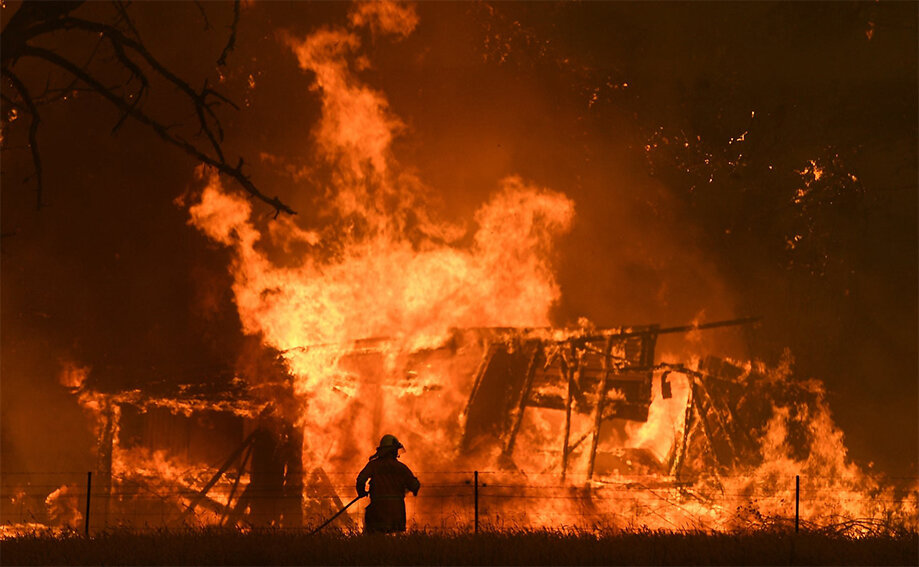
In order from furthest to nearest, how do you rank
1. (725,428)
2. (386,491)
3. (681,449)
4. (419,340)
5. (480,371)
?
(419,340) < (480,371) < (725,428) < (681,449) < (386,491)

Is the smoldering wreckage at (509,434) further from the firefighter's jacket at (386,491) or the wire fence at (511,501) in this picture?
the firefighter's jacket at (386,491)

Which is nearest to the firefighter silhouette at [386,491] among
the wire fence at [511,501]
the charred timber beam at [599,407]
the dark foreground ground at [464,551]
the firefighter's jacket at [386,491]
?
the firefighter's jacket at [386,491]

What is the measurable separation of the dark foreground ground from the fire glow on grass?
5922mm

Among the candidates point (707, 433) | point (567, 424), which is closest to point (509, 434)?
point (567, 424)

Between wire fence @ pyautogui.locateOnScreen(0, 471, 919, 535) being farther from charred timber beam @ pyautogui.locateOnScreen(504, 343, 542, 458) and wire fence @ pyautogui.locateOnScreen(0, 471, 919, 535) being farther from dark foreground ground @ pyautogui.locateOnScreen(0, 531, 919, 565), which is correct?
dark foreground ground @ pyautogui.locateOnScreen(0, 531, 919, 565)

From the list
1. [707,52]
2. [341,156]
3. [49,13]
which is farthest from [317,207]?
[49,13]

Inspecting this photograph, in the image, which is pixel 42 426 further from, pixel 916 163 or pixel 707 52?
pixel 916 163

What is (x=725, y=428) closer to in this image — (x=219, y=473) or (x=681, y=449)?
(x=681, y=449)

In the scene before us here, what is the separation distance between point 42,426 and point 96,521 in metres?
2.02

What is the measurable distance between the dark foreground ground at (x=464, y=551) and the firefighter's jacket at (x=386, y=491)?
2.13 feet

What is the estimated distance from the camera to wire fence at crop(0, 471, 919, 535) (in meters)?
14.7

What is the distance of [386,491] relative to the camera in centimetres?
962

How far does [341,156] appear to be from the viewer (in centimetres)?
1620

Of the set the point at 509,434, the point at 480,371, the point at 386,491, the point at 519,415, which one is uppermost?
the point at 480,371
